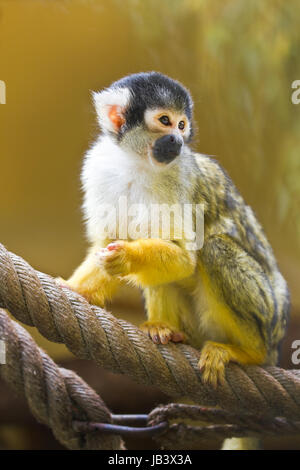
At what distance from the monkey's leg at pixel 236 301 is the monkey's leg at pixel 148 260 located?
0.11m

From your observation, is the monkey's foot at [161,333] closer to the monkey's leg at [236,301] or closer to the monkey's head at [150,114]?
the monkey's leg at [236,301]

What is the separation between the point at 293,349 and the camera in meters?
3.15

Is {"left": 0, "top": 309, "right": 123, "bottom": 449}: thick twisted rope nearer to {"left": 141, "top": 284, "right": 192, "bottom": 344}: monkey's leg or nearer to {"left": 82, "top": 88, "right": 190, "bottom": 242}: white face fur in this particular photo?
{"left": 141, "top": 284, "right": 192, "bottom": 344}: monkey's leg

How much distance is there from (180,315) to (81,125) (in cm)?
121

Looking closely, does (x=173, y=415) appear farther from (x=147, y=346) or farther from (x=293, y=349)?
(x=293, y=349)

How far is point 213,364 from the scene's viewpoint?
1.89 metres

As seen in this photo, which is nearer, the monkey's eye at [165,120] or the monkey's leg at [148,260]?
the monkey's leg at [148,260]

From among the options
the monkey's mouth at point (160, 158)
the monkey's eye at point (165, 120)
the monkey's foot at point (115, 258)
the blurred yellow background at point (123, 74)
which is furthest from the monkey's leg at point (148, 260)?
the blurred yellow background at point (123, 74)

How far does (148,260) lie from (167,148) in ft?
1.63

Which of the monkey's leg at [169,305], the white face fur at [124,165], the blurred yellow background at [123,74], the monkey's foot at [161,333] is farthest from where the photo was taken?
the blurred yellow background at [123,74]

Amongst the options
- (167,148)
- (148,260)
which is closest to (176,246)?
(148,260)

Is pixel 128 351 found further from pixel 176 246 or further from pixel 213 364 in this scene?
pixel 176 246

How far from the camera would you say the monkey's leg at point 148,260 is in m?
1.79

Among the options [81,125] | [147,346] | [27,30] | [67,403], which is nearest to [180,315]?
[147,346]
